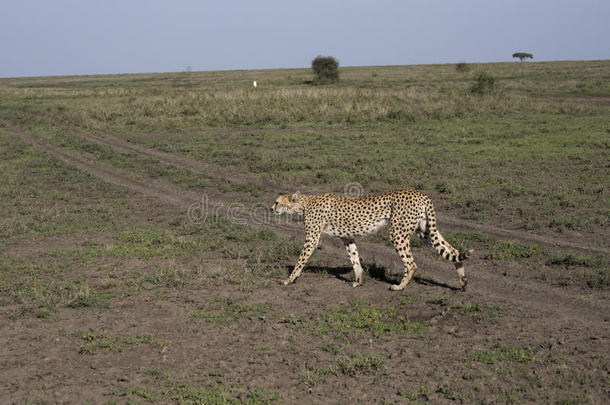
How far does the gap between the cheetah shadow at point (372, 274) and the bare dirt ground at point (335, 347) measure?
48mm

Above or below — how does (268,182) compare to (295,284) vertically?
above

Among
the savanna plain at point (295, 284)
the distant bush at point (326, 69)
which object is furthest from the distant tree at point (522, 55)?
the savanna plain at point (295, 284)

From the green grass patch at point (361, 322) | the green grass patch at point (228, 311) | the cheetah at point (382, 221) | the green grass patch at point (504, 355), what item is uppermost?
the cheetah at point (382, 221)

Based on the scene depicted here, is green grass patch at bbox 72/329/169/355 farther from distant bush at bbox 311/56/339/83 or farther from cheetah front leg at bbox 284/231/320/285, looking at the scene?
distant bush at bbox 311/56/339/83

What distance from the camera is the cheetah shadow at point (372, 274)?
8812 mm

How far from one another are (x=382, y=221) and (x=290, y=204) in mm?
1612

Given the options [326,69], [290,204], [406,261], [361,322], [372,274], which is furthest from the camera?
[326,69]

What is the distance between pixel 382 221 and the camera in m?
8.46

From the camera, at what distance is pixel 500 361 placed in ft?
20.4

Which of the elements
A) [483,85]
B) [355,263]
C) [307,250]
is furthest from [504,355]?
[483,85]

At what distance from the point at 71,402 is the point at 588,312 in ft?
21.2

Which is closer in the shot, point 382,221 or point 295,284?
point 382,221

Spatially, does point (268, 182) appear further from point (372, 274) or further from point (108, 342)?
point (108, 342)

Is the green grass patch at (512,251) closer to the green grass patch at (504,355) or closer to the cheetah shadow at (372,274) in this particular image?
the cheetah shadow at (372,274)
